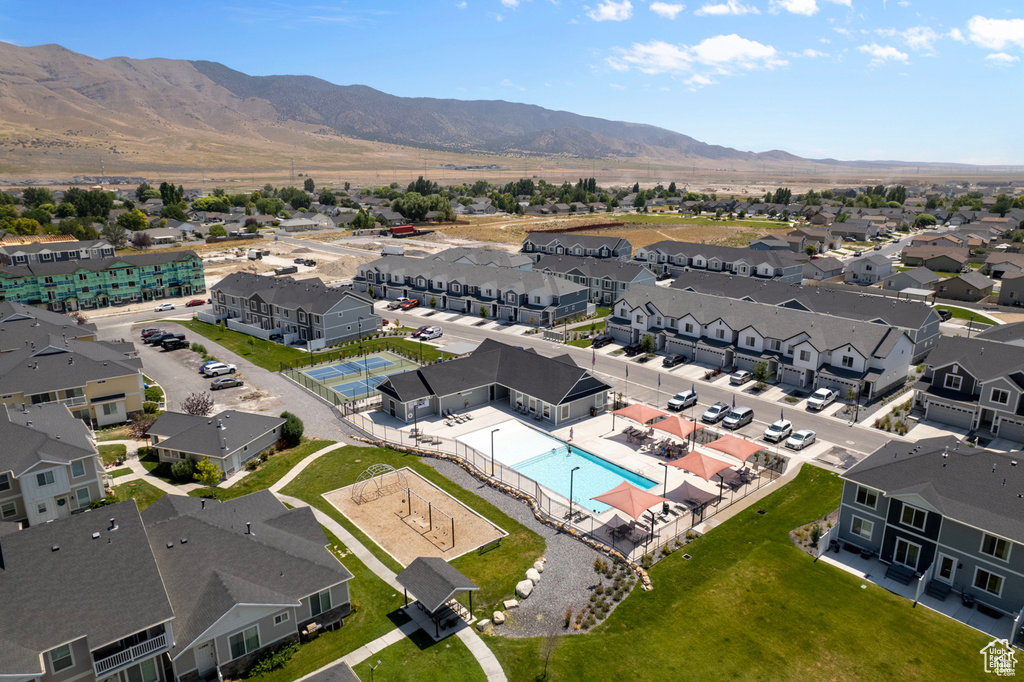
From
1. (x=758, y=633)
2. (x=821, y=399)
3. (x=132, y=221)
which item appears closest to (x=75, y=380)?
(x=758, y=633)

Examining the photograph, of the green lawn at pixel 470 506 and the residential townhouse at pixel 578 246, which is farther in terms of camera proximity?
the residential townhouse at pixel 578 246

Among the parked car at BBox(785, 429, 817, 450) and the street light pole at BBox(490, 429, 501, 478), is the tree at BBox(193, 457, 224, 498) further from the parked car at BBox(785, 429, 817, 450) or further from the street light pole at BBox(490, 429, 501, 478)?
the parked car at BBox(785, 429, 817, 450)

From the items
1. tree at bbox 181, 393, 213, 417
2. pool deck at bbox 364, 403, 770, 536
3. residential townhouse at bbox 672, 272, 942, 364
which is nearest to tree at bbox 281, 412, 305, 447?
pool deck at bbox 364, 403, 770, 536

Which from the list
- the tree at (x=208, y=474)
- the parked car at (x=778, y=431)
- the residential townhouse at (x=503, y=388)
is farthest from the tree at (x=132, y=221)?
A: the parked car at (x=778, y=431)

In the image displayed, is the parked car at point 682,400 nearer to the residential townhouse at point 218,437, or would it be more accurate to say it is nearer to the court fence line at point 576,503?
the court fence line at point 576,503

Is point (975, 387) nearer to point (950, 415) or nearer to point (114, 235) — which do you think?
point (950, 415)

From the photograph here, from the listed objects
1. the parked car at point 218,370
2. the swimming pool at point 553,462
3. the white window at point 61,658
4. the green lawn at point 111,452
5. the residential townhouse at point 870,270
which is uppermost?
the residential townhouse at point 870,270
